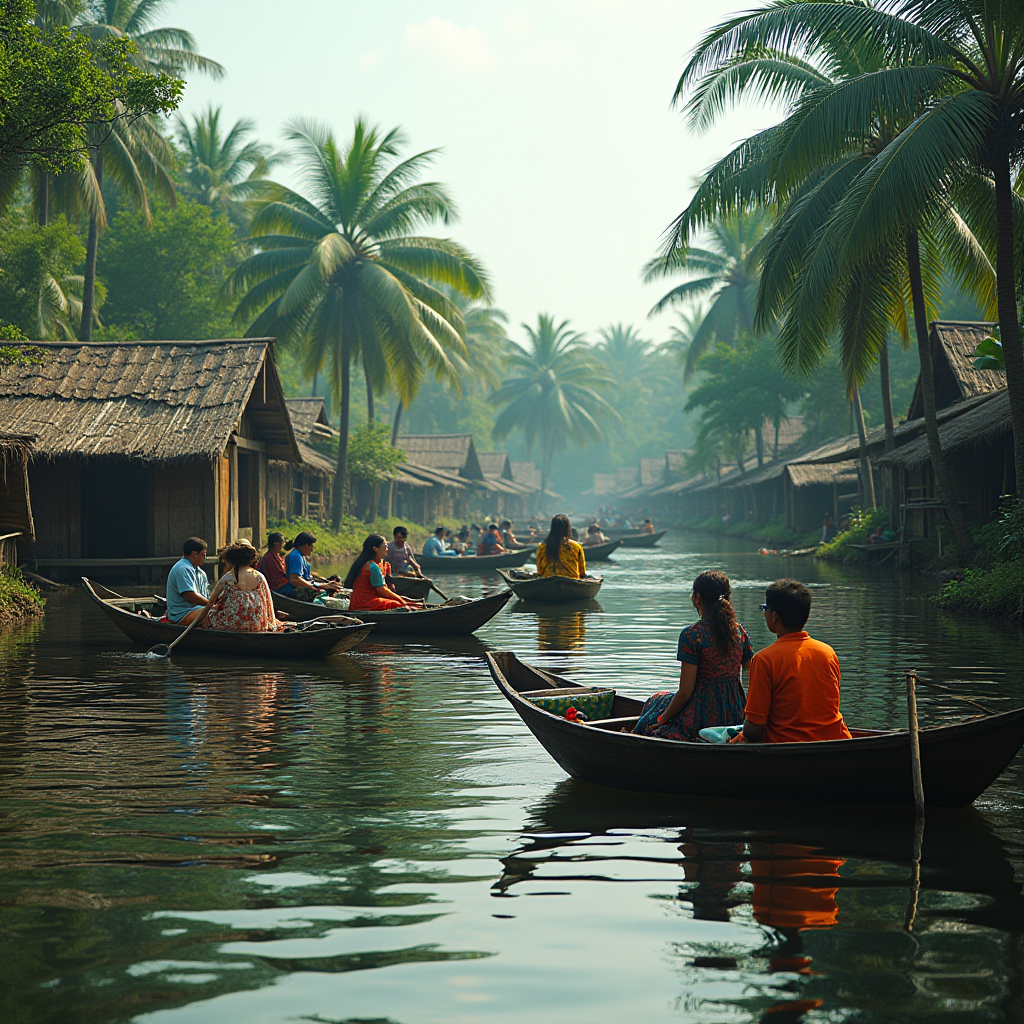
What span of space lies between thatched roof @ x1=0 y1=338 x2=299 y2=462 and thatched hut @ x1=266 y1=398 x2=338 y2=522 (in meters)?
4.81

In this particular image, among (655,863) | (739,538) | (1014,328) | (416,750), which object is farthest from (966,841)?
(739,538)

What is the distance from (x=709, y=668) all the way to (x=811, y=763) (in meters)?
0.87

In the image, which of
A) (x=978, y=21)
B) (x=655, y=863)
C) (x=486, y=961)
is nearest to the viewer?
(x=486, y=961)

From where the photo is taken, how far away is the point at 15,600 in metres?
15.4

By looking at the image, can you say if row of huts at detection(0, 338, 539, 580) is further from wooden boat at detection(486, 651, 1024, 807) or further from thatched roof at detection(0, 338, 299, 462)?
wooden boat at detection(486, 651, 1024, 807)

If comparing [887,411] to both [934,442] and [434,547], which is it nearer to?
[934,442]

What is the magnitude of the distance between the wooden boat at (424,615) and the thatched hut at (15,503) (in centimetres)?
444

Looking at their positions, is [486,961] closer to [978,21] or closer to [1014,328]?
[1014,328]

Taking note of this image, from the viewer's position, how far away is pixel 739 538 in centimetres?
4616

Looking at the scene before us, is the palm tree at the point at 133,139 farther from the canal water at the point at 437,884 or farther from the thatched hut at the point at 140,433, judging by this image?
the canal water at the point at 437,884

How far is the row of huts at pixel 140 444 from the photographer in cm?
1959

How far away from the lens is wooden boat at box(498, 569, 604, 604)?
18.4m

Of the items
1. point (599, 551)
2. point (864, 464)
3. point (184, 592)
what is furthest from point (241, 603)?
point (864, 464)

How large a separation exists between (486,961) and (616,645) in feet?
31.7
